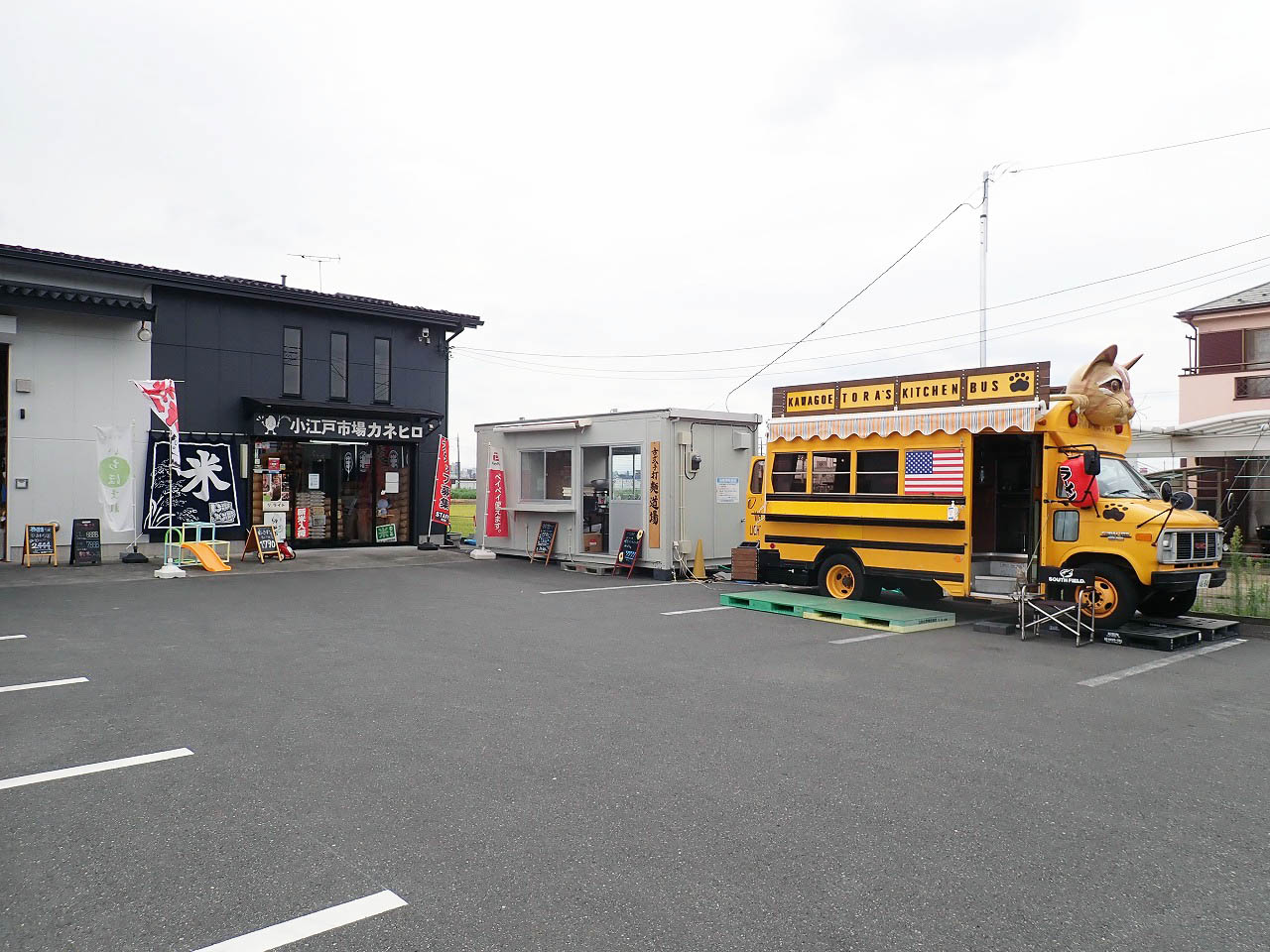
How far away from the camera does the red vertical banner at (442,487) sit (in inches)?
781

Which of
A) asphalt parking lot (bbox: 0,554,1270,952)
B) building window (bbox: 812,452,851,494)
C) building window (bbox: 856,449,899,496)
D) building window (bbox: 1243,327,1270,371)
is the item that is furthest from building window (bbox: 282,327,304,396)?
building window (bbox: 1243,327,1270,371)

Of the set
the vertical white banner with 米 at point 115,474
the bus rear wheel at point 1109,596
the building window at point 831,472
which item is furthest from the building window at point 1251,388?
the vertical white banner with 米 at point 115,474

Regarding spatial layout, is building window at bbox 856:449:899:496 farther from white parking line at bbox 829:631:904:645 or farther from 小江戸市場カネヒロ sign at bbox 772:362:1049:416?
white parking line at bbox 829:631:904:645

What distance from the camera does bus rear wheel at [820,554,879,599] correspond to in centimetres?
1149

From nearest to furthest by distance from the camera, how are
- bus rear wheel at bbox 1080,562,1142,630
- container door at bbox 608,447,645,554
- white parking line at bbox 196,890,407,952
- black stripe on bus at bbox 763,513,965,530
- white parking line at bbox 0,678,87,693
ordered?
white parking line at bbox 196,890,407,952 < white parking line at bbox 0,678,87,693 < bus rear wheel at bbox 1080,562,1142,630 < black stripe on bus at bbox 763,513,965,530 < container door at bbox 608,447,645,554

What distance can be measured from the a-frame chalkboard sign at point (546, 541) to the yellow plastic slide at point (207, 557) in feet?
19.0

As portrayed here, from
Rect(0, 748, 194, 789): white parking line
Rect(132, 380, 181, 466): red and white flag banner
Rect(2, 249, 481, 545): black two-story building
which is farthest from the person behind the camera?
Rect(2, 249, 481, 545): black two-story building

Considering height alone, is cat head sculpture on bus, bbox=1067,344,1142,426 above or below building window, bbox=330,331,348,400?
below

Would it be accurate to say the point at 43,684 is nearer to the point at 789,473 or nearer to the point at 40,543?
the point at 789,473

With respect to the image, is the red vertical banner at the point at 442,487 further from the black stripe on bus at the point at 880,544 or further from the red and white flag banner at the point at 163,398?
the black stripe on bus at the point at 880,544

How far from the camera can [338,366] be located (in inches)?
760

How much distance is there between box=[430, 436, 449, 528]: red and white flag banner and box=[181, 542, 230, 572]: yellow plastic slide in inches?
207

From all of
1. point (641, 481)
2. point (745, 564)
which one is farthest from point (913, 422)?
point (641, 481)

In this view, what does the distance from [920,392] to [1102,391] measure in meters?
2.06
